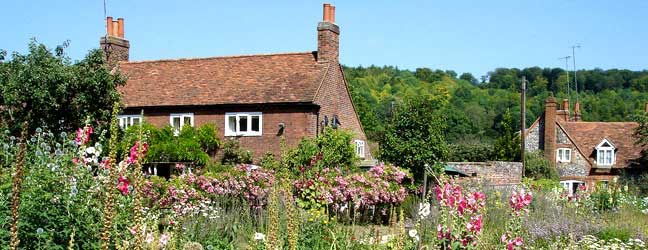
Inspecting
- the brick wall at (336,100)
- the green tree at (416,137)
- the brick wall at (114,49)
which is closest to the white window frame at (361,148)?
the brick wall at (336,100)

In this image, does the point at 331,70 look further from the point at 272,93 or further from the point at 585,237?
the point at 585,237

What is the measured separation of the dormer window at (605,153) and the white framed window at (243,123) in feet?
84.6

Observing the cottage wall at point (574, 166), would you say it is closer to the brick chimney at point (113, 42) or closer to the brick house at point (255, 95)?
the brick house at point (255, 95)

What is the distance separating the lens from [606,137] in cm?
4681

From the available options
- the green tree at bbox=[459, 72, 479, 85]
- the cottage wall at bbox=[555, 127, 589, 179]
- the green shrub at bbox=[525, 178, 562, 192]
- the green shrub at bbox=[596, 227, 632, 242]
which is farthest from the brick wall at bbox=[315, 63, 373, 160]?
the green tree at bbox=[459, 72, 479, 85]

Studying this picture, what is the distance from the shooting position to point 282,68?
30.5 meters

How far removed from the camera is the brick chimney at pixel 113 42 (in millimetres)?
33406

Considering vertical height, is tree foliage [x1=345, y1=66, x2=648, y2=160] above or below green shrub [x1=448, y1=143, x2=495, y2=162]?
above

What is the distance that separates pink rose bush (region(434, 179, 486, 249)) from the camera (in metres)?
6.56

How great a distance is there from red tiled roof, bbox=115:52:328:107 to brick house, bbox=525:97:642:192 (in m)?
22.1

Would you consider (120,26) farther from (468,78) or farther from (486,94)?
(468,78)

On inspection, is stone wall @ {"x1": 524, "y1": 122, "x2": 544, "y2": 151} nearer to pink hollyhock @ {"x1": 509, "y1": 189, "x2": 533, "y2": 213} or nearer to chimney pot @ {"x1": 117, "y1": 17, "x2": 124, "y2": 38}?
chimney pot @ {"x1": 117, "y1": 17, "x2": 124, "y2": 38}

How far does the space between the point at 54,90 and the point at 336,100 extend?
1219 cm

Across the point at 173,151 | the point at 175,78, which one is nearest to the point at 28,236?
the point at 173,151
